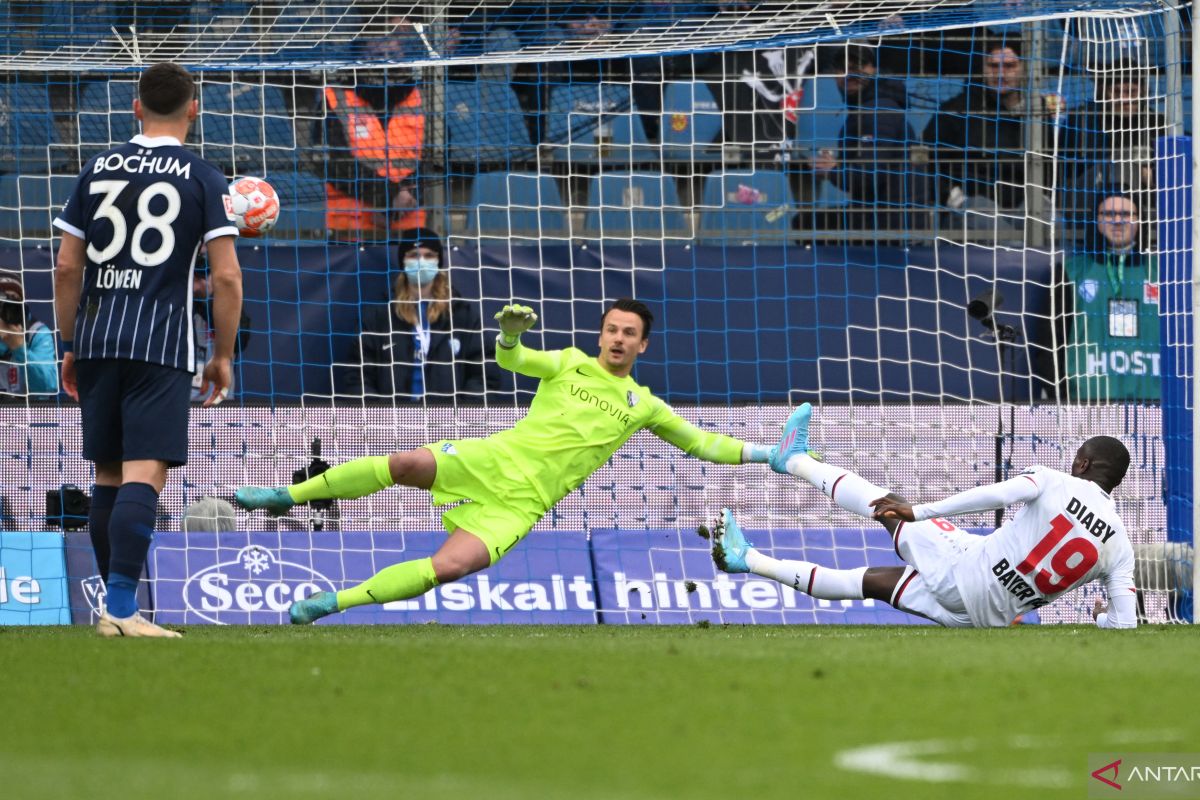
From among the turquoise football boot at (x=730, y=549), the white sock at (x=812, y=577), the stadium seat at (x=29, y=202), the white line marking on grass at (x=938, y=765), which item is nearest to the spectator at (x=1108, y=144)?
the white sock at (x=812, y=577)

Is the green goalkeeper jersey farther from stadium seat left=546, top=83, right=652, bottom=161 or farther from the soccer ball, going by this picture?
stadium seat left=546, top=83, right=652, bottom=161

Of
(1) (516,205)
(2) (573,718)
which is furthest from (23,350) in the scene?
(2) (573,718)

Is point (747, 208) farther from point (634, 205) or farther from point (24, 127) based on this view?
point (24, 127)

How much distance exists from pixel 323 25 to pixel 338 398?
2444 mm

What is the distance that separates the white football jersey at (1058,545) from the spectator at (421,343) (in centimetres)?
406

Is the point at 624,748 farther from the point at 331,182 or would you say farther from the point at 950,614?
the point at 331,182

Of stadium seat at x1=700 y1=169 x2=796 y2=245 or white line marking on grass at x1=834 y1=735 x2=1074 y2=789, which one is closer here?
white line marking on grass at x1=834 y1=735 x2=1074 y2=789

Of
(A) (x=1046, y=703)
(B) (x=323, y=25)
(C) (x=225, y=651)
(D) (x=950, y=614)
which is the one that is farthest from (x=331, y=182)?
(A) (x=1046, y=703)

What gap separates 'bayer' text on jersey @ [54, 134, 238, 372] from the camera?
19.5 ft

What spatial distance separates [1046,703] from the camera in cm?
400

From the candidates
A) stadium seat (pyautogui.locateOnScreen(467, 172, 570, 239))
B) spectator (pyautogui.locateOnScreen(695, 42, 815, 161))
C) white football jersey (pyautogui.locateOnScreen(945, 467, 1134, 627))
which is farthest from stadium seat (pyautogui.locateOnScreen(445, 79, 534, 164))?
white football jersey (pyautogui.locateOnScreen(945, 467, 1134, 627))

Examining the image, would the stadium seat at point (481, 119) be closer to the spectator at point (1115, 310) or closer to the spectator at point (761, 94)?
the spectator at point (761, 94)

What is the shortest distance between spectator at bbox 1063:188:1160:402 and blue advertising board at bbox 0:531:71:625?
20.5ft

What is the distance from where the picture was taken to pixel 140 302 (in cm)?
596
